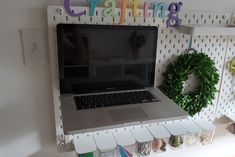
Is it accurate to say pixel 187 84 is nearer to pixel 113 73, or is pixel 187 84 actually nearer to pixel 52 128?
pixel 113 73

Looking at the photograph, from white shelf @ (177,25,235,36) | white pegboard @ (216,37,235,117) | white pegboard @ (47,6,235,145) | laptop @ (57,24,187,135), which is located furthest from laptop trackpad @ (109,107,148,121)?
white pegboard @ (216,37,235,117)

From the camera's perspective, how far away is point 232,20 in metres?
1.20

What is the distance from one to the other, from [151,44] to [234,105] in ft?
2.51

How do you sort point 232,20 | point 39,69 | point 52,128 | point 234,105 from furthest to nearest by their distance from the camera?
point 234,105 < point 232,20 < point 52,128 < point 39,69

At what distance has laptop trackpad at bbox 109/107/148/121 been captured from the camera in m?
0.83

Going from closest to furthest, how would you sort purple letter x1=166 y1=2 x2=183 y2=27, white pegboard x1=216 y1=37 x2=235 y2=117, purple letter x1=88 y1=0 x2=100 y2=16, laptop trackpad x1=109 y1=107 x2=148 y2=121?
laptop trackpad x1=109 y1=107 x2=148 y2=121
purple letter x1=88 y1=0 x2=100 y2=16
purple letter x1=166 y1=2 x2=183 y2=27
white pegboard x1=216 y1=37 x2=235 y2=117

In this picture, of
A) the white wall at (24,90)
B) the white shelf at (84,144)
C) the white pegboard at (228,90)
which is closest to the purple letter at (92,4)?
the white wall at (24,90)

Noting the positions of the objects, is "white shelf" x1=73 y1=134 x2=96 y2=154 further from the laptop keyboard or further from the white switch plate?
the white switch plate

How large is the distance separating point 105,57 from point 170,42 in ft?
1.20

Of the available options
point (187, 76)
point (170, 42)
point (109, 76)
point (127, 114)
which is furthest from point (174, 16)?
point (127, 114)

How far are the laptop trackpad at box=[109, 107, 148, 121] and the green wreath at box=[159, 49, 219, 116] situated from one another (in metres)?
0.31

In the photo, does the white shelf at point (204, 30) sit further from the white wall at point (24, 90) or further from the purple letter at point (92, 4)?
the purple letter at point (92, 4)

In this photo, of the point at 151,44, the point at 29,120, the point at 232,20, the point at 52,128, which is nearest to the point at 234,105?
the point at 232,20

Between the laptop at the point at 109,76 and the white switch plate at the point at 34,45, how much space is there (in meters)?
0.10
